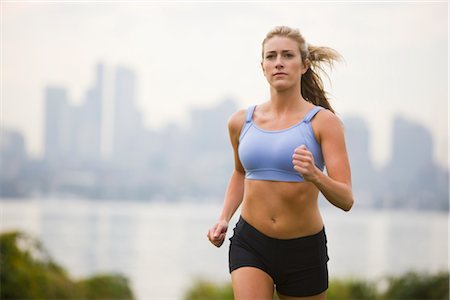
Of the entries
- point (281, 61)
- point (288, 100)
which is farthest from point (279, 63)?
point (288, 100)

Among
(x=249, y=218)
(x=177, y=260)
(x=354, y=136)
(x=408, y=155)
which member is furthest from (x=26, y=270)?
(x=408, y=155)

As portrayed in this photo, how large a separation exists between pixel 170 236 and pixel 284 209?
34.3ft

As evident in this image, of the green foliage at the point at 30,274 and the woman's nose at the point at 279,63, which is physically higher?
the woman's nose at the point at 279,63

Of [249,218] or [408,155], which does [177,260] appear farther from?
[249,218]

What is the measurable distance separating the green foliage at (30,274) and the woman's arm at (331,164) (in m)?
5.99

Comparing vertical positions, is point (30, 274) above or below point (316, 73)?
below

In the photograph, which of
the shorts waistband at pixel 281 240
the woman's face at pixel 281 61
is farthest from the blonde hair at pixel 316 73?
the shorts waistband at pixel 281 240

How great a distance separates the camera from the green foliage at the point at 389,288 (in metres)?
9.56

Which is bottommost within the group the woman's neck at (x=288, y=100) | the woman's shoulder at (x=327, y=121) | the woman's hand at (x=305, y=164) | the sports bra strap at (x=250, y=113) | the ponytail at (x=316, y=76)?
the woman's hand at (x=305, y=164)

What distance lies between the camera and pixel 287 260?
3.23 meters

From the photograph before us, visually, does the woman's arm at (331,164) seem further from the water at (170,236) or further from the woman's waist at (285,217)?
the water at (170,236)

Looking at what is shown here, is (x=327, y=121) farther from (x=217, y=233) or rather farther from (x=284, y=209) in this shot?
(x=217, y=233)

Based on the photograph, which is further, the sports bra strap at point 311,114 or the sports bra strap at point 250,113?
the sports bra strap at point 250,113

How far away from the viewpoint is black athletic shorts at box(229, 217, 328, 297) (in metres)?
3.23
